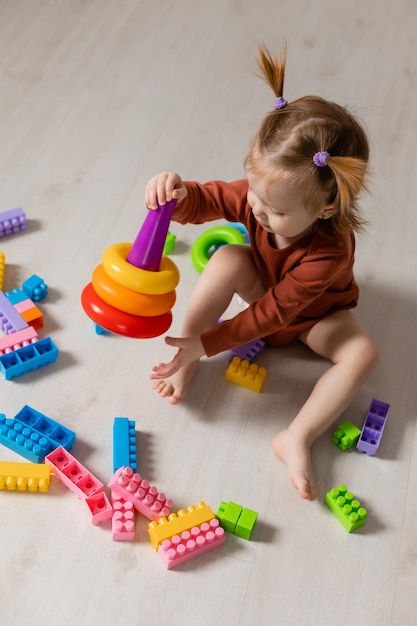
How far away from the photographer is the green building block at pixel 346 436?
1124 millimetres

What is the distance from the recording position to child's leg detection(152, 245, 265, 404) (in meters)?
1.15

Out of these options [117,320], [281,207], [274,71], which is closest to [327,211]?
[281,207]

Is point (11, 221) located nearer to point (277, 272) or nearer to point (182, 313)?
point (182, 313)

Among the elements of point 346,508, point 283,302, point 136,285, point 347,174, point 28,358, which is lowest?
point 346,508

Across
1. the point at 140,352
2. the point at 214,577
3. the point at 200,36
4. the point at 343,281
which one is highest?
the point at 200,36

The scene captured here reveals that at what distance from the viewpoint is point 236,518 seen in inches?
39.6

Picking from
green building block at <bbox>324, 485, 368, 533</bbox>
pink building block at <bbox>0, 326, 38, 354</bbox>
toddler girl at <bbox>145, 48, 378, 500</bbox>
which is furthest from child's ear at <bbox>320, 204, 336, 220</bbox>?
pink building block at <bbox>0, 326, 38, 354</bbox>

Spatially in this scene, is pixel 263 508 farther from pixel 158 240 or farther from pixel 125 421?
pixel 158 240

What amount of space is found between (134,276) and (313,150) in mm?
266

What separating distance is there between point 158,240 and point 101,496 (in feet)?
1.14

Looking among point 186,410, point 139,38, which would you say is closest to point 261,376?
point 186,410

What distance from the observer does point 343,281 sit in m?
1.14

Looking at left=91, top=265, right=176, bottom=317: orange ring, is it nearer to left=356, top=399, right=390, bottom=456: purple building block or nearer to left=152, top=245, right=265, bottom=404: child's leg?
Result: left=152, top=245, right=265, bottom=404: child's leg

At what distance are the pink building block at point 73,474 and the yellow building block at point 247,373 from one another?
0.93 ft
